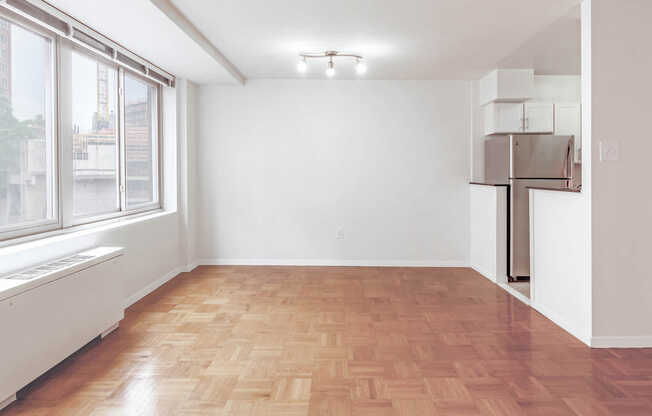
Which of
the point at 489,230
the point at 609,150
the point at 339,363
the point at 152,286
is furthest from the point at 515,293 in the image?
the point at 152,286

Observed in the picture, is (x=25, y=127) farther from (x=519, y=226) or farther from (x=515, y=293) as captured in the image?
(x=519, y=226)

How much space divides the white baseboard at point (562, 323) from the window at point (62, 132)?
12.9ft

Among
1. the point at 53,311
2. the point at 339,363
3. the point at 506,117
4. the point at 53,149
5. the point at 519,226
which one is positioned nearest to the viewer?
the point at 53,311

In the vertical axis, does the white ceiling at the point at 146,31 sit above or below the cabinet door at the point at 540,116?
above

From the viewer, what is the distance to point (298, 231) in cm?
599

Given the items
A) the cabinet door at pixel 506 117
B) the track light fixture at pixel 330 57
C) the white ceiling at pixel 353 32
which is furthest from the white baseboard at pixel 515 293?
the track light fixture at pixel 330 57

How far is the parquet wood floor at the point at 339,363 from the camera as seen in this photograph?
7.58 ft

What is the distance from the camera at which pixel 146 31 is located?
3611mm

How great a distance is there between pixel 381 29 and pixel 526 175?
2326 millimetres

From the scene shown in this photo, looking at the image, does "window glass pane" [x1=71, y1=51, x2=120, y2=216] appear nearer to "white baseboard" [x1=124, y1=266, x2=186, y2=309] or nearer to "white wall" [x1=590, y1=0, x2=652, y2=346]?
"white baseboard" [x1=124, y1=266, x2=186, y2=309]

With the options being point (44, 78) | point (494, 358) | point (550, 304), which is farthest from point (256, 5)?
point (550, 304)

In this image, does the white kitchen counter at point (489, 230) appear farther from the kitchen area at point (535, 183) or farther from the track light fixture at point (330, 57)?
the track light fixture at point (330, 57)

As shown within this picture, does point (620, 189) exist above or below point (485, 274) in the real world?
above

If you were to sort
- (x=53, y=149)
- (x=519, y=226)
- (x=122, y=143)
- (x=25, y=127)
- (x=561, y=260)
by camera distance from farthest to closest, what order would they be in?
(x=519, y=226) → (x=122, y=143) → (x=561, y=260) → (x=53, y=149) → (x=25, y=127)
